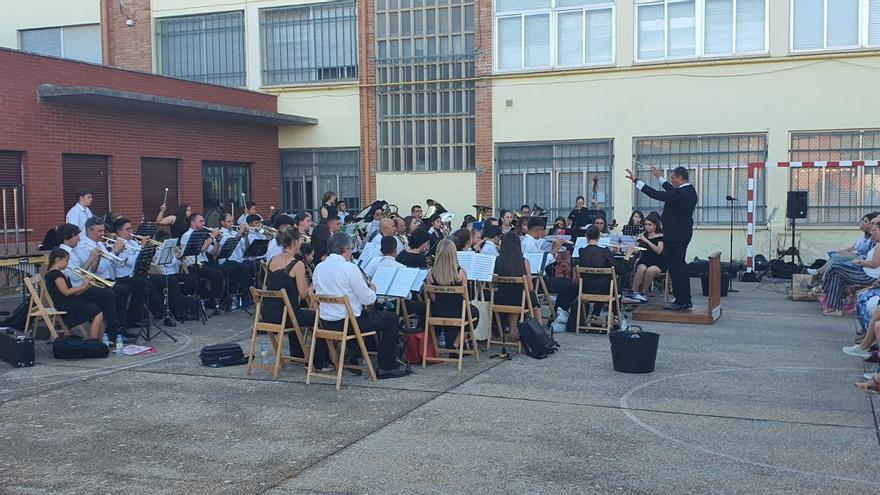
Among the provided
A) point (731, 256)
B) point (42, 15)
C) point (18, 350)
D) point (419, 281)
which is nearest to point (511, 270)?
point (419, 281)

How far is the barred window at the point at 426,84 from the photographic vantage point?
1989 cm

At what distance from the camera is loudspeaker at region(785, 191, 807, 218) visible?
Result: 16.4 meters

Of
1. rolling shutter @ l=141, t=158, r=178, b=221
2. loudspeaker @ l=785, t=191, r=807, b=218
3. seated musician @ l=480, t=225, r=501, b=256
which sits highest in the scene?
rolling shutter @ l=141, t=158, r=178, b=221

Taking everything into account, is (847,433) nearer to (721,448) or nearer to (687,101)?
(721,448)

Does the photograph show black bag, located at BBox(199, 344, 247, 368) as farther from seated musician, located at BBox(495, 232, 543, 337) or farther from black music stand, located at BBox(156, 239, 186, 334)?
seated musician, located at BBox(495, 232, 543, 337)

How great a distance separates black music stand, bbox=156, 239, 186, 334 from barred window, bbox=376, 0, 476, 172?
371 inches

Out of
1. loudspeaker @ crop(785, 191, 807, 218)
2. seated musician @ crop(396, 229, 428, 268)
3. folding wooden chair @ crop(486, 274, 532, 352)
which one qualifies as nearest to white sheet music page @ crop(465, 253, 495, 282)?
folding wooden chair @ crop(486, 274, 532, 352)

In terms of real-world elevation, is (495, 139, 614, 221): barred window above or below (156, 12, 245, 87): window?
below

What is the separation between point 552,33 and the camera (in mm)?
19031

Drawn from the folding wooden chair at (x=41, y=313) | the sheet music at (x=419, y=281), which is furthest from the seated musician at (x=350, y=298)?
the folding wooden chair at (x=41, y=313)

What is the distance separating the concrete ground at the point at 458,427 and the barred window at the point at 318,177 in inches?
473

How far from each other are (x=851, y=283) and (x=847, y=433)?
21.5 ft

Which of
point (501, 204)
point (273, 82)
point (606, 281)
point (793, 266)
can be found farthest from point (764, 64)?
point (273, 82)

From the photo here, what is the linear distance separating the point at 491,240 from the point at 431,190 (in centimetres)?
958
